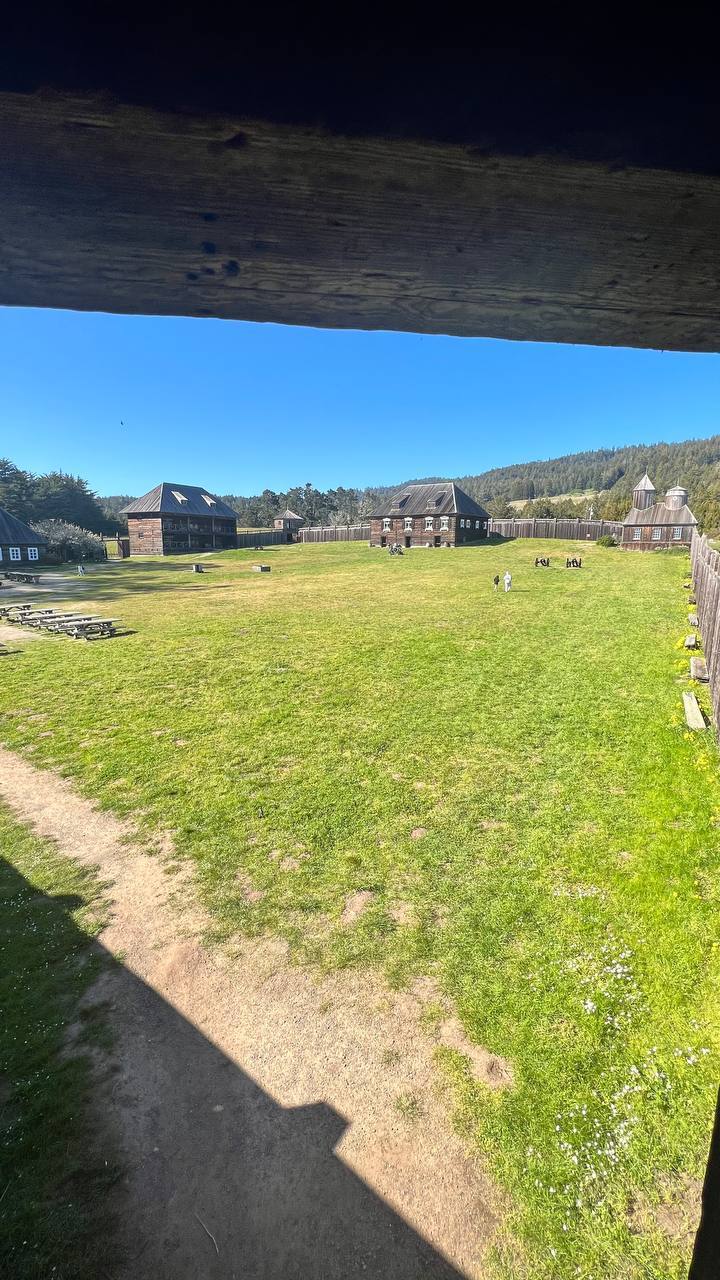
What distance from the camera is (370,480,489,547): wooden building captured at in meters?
48.8

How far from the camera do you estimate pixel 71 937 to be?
15.2 feet

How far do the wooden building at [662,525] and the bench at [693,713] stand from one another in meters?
40.6

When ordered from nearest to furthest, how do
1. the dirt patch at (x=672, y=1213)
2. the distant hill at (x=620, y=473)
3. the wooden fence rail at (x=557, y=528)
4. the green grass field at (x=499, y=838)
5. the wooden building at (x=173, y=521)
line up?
the dirt patch at (x=672, y=1213) → the green grass field at (x=499, y=838) → the wooden fence rail at (x=557, y=528) → the wooden building at (x=173, y=521) → the distant hill at (x=620, y=473)

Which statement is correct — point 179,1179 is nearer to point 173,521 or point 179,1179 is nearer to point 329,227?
point 329,227

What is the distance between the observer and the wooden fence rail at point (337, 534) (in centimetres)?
6088

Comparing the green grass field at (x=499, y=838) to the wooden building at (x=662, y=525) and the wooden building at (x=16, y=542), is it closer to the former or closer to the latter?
the wooden building at (x=16, y=542)

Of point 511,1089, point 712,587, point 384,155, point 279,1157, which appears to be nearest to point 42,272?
point 384,155

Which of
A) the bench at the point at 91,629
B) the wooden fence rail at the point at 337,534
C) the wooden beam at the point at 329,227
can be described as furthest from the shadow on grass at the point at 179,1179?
the wooden fence rail at the point at 337,534

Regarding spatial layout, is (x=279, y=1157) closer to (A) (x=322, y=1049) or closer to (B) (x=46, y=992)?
(A) (x=322, y=1049)

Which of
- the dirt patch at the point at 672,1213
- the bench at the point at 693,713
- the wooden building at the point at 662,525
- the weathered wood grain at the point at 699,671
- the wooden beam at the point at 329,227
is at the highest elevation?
the wooden building at the point at 662,525

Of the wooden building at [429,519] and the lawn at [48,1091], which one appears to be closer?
the lawn at [48,1091]

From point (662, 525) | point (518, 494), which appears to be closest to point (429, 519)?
point (662, 525)

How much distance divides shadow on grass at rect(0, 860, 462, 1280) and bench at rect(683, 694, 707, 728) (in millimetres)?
7522

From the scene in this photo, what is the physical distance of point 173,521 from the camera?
5266 centimetres
